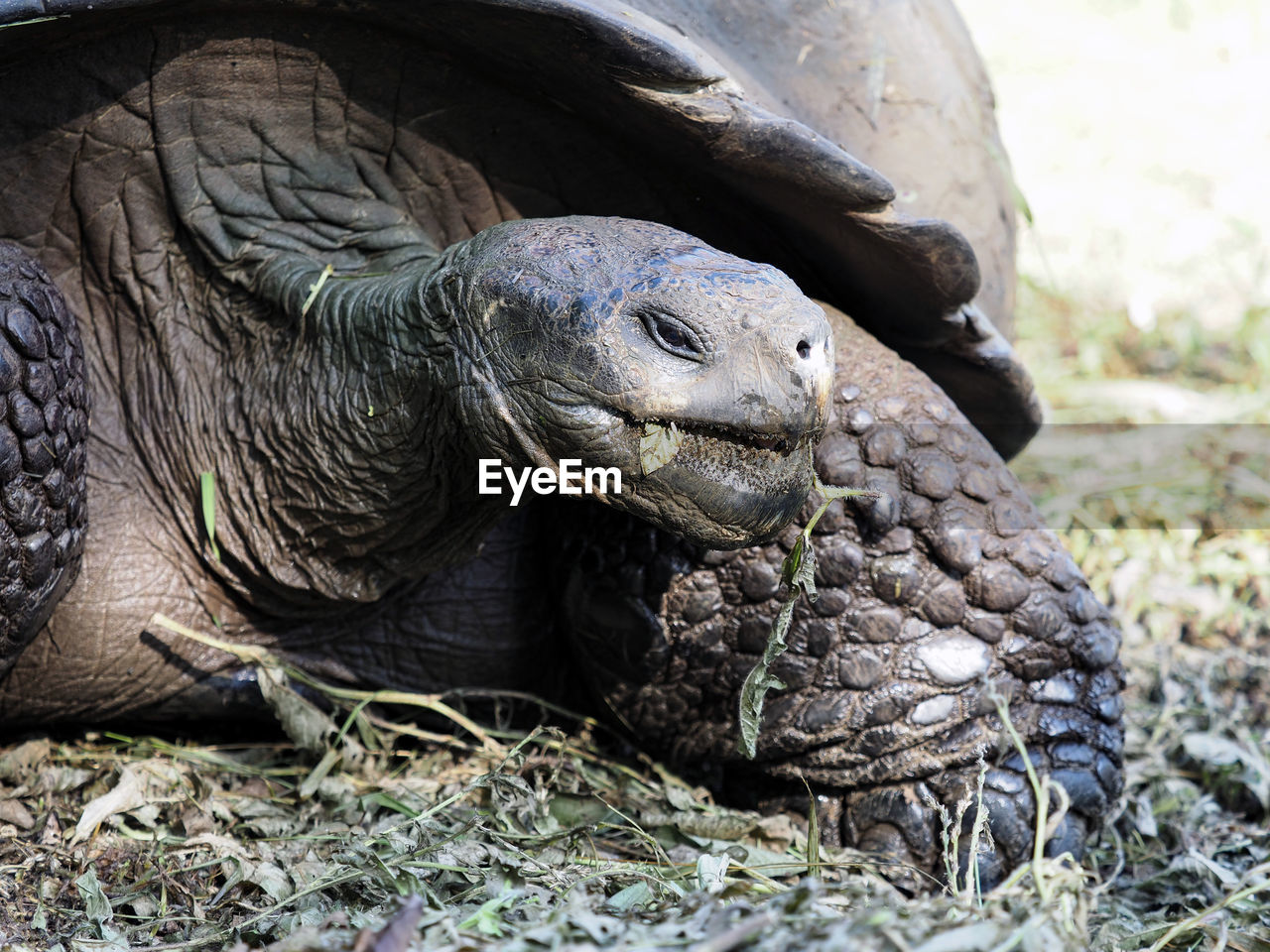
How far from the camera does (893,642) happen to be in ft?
7.88

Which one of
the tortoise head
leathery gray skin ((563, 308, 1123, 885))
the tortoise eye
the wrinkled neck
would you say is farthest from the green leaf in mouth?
leathery gray skin ((563, 308, 1123, 885))

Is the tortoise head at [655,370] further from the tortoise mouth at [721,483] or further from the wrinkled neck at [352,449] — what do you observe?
the wrinkled neck at [352,449]

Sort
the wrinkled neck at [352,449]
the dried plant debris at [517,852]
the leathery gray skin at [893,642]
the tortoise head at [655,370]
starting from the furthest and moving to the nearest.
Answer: the leathery gray skin at [893,642], the wrinkled neck at [352,449], the tortoise head at [655,370], the dried plant debris at [517,852]

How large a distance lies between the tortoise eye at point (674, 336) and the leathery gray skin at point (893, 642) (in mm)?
668

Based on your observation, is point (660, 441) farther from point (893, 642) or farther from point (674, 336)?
point (893, 642)

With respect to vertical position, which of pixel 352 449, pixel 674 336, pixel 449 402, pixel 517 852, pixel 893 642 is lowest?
pixel 517 852

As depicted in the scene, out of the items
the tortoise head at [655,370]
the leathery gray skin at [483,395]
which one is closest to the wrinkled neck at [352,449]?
the leathery gray skin at [483,395]

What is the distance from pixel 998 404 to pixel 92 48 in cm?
197

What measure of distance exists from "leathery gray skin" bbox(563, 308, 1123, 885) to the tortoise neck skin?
0.42 m

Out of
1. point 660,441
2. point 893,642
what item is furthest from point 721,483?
point 893,642

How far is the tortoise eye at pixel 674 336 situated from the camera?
183 centimetres

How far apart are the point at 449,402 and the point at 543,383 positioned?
0.23 m

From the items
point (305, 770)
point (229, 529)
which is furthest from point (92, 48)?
point (305, 770)

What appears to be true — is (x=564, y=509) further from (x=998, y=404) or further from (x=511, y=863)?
(x=998, y=404)
